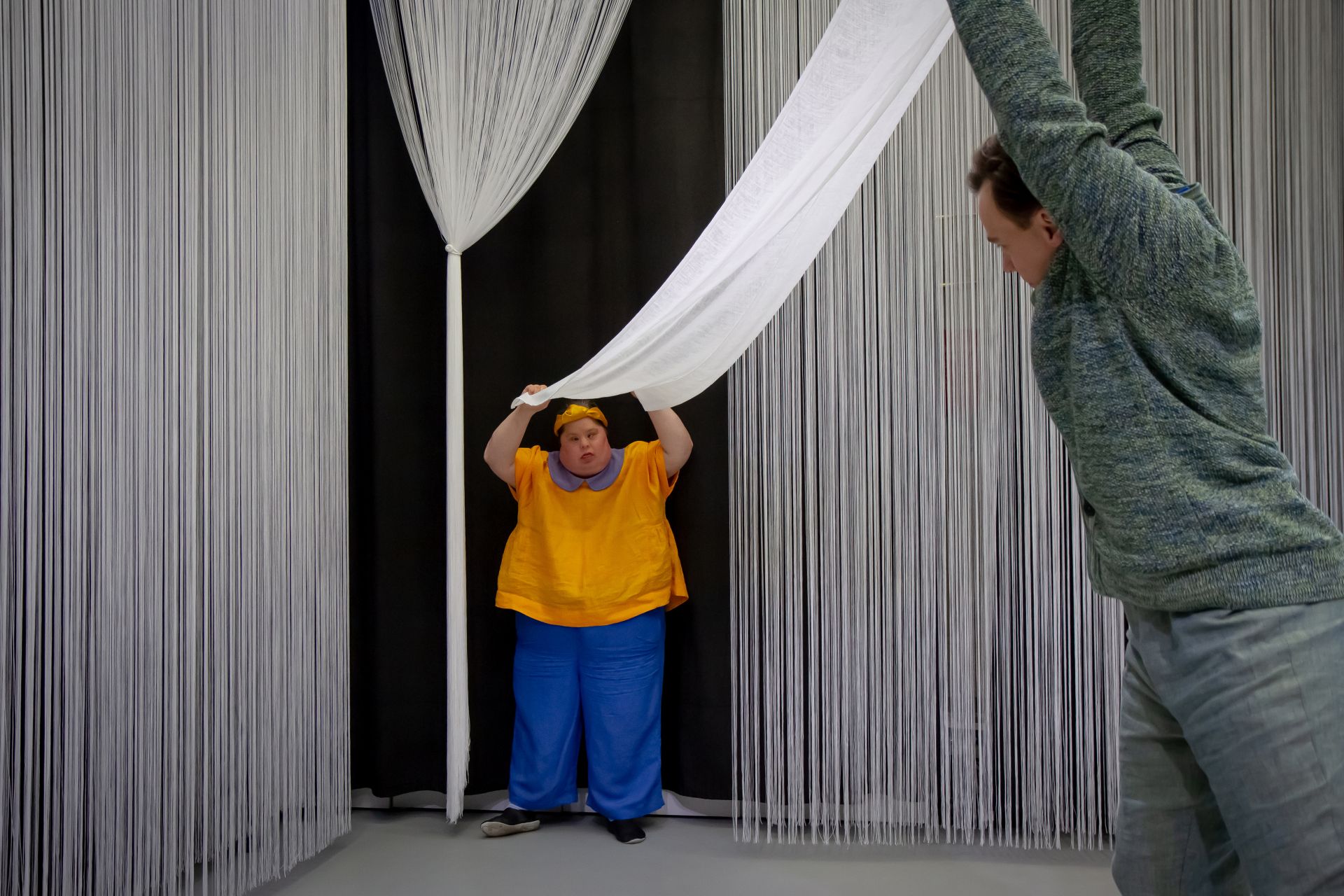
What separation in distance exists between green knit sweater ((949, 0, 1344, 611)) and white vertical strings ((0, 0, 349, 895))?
155cm

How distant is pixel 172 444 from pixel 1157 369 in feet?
5.79

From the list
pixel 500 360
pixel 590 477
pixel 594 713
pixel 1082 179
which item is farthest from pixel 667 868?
pixel 1082 179

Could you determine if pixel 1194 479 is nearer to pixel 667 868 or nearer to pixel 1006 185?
pixel 1006 185

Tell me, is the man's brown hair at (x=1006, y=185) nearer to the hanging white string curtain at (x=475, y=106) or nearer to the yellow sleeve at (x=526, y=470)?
the hanging white string curtain at (x=475, y=106)

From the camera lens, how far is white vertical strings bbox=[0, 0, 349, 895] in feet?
5.19

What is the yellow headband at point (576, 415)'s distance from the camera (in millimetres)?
2461

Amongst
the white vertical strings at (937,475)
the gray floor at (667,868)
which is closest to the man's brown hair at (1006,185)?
the white vertical strings at (937,475)

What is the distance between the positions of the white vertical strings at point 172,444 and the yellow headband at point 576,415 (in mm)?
570

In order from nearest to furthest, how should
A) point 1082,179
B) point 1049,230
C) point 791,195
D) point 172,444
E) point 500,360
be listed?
point 1082,179
point 1049,230
point 791,195
point 172,444
point 500,360

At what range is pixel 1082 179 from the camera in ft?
2.92

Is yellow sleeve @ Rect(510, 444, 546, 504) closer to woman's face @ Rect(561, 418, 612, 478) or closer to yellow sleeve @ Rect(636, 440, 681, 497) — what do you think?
woman's face @ Rect(561, 418, 612, 478)

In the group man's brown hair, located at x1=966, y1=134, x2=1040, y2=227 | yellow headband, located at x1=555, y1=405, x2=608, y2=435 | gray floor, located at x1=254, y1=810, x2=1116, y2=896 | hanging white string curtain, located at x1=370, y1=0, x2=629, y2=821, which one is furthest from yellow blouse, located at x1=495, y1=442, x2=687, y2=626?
man's brown hair, located at x1=966, y1=134, x2=1040, y2=227

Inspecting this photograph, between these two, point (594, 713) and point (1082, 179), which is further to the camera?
point (594, 713)

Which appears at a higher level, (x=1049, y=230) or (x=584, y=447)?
(x=1049, y=230)
